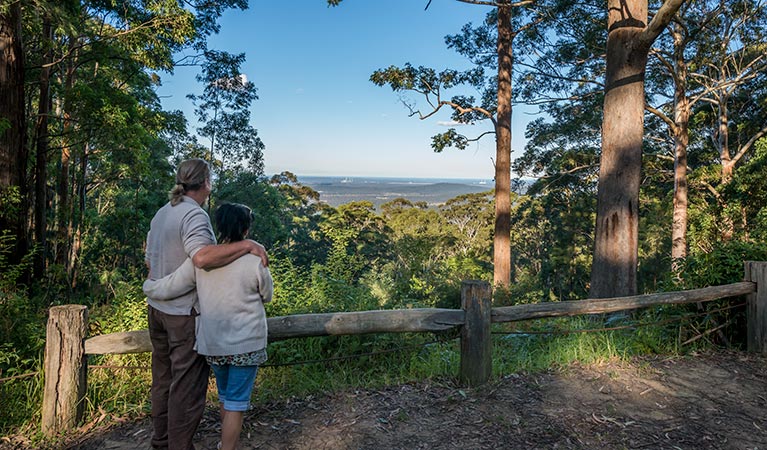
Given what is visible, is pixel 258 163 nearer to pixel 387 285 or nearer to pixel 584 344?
pixel 387 285

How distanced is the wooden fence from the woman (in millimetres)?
862

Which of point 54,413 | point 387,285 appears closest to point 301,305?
Answer: point 54,413

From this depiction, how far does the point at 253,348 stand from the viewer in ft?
7.50

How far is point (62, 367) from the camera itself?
2.91 m

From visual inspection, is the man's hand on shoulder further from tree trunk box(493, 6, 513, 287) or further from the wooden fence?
tree trunk box(493, 6, 513, 287)

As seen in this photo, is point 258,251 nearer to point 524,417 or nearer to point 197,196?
point 197,196

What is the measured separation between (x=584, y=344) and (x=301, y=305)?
10.2 ft

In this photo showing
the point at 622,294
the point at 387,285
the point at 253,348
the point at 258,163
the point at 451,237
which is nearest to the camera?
the point at 253,348

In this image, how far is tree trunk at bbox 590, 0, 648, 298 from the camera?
5.59 m

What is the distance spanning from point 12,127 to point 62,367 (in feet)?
20.8

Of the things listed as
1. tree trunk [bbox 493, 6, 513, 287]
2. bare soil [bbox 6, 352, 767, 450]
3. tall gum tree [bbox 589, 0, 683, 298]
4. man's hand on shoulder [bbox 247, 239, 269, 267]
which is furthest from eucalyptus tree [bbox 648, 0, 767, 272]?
man's hand on shoulder [bbox 247, 239, 269, 267]

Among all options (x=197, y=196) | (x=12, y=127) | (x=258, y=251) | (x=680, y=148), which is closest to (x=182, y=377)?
(x=258, y=251)

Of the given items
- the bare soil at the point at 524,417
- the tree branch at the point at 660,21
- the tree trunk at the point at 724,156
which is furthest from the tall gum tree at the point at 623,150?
the tree trunk at the point at 724,156

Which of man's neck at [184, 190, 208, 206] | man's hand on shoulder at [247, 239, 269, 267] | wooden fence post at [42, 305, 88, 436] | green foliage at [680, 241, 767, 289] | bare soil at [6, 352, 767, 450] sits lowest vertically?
bare soil at [6, 352, 767, 450]
